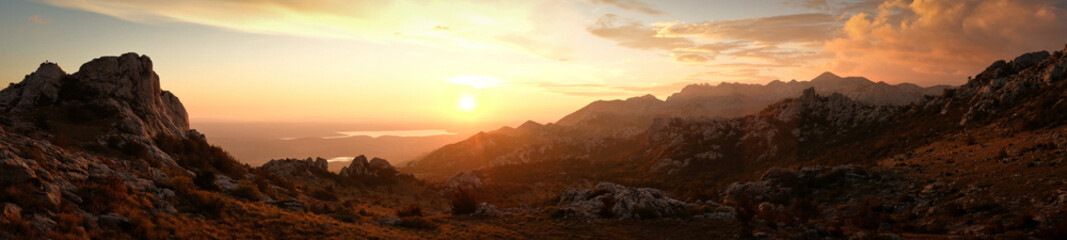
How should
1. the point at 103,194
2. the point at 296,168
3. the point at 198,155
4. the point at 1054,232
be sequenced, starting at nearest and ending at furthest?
the point at 1054,232
the point at 103,194
the point at 198,155
the point at 296,168

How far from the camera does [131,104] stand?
3806cm

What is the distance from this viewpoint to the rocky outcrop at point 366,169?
6456cm

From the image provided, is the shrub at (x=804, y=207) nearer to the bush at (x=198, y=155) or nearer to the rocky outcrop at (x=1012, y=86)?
the rocky outcrop at (x=1012, y=86)

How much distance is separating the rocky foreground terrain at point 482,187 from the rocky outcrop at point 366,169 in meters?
0.33

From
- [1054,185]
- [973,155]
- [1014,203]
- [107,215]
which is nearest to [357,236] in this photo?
[107,215]

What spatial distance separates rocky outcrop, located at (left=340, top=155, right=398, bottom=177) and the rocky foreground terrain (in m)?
0.33

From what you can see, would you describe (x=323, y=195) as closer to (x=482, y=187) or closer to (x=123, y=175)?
(x=123, y=175)

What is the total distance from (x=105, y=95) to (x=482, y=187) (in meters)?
47.2

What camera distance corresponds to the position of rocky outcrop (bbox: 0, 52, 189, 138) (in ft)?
108

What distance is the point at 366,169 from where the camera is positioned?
6669 cm

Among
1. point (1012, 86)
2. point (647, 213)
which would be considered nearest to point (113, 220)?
point (647, 213)

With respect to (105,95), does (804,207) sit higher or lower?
lower

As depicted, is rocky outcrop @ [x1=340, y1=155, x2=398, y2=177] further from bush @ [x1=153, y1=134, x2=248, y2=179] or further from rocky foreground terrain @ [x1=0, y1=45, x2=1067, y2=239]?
bush @ [x1=153, y1=134, x2=248, y2=179]

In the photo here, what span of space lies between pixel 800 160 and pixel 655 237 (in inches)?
2319
